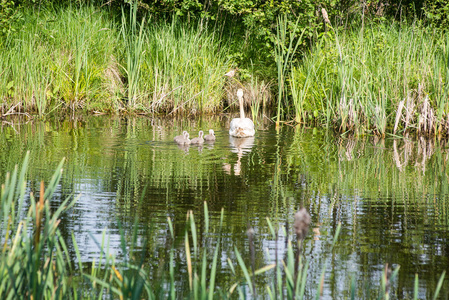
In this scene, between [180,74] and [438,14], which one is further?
[180,74]

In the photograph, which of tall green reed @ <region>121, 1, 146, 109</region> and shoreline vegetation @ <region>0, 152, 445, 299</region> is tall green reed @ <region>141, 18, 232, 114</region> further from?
shoreline vegetation @ <region>0, 152, 445, 299</region>

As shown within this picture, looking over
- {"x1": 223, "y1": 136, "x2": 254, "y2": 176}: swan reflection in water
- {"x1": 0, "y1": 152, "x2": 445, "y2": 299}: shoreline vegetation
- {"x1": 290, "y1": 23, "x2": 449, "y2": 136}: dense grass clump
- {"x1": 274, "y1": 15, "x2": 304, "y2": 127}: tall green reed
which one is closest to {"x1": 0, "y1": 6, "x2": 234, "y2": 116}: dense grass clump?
{"x1": 274, "y1": 15, "x2": 304, "y2": 127}: tall green reed

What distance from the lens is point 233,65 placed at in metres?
15.0

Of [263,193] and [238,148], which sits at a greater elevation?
[238,148]

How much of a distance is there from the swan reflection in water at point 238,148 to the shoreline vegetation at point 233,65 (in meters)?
1.98

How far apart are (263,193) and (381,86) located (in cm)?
495

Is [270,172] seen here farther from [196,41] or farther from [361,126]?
[196,41]

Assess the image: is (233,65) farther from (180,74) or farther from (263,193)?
(263,193)

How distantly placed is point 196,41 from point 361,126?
509 centimetres

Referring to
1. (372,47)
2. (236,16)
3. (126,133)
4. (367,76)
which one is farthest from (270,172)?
(236,16)

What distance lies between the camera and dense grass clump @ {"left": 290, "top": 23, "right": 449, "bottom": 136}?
1029 cm

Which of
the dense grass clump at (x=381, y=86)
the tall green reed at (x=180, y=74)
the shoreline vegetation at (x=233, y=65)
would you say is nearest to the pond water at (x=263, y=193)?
the dense grass clump at (x=381, y=86)

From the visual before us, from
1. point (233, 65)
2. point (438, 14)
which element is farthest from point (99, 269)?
point (233, 65)

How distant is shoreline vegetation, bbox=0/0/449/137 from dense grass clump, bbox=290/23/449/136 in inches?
1.1
